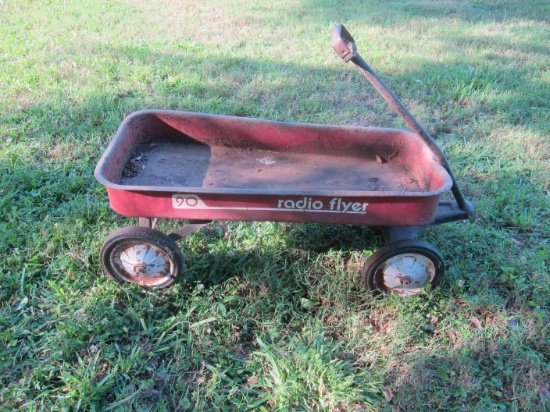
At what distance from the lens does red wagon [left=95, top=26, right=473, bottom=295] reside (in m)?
2.25

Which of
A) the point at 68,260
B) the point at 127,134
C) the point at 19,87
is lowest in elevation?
the point at 68,260

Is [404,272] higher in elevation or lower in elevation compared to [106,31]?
lower

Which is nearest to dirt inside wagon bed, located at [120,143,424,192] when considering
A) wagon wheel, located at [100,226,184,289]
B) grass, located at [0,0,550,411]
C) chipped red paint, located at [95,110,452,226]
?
chipped red paint, located at [95,110,452,226]

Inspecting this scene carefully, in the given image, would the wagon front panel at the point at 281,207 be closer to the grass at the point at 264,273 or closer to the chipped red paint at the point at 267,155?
the chipped red paint at the point at 267,155

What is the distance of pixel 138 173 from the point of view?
291 cm

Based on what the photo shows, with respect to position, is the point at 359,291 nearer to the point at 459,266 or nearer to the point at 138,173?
the point at 459,266

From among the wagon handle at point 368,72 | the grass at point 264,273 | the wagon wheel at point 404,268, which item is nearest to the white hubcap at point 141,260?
the grass at point 264,273

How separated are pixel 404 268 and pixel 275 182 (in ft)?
3.23

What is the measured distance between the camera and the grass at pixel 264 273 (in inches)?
86.4

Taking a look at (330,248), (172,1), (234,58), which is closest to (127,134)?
(330,248)

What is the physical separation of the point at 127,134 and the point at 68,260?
885 mm

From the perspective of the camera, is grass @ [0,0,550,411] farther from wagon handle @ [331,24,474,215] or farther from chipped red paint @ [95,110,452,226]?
wagon handle @ [331,24,474,215]

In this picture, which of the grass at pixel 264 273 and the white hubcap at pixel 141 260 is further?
the white hubcap at pixel 141 260

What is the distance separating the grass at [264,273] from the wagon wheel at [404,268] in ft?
0.32
